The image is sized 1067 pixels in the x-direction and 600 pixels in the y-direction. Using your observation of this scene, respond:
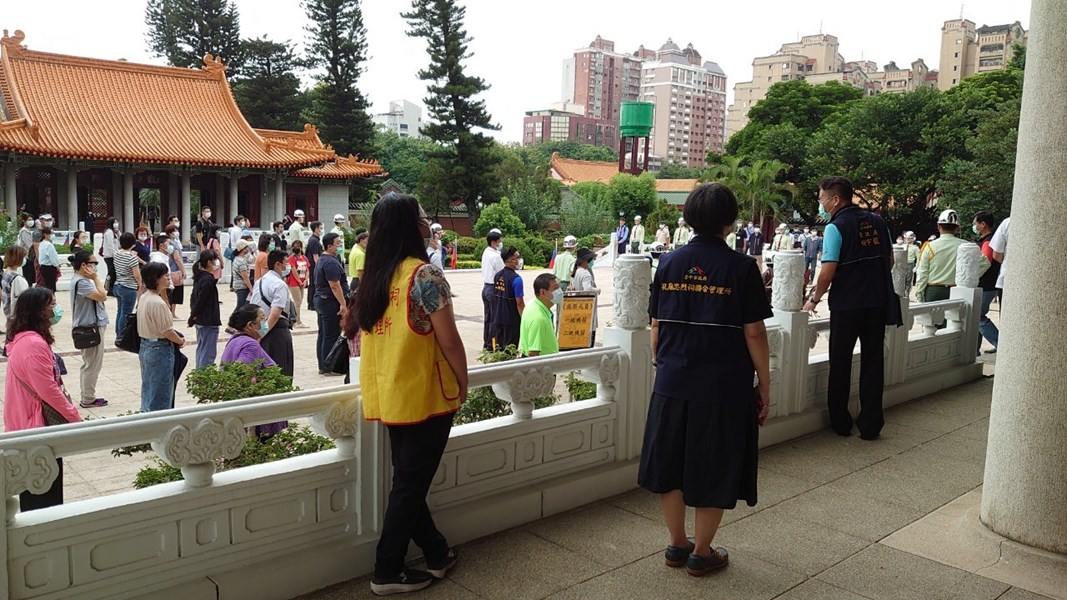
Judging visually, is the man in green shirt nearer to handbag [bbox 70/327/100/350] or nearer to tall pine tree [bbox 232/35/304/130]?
handbag [bbox 70/327/100/350]

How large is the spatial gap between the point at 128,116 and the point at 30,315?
2337 centimetres

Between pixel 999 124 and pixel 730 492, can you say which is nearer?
pixel 730 492

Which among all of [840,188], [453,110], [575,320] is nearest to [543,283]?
[575,320]

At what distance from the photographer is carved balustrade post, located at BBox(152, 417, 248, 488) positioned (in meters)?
2.86

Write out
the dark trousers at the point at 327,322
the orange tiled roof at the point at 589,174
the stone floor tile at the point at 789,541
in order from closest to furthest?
the stone floor tile at the point at 789,541 → the dark trousers at the point at 327,322 → the orange tiled roof at the point at 589,174

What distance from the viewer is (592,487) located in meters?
4.29

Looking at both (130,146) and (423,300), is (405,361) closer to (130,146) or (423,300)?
(423,300)

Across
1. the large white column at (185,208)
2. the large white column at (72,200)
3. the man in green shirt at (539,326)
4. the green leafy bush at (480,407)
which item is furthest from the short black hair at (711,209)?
the large white column at (185,208)

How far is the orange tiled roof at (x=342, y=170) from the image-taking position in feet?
91.1

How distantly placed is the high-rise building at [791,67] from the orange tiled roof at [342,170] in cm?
7513

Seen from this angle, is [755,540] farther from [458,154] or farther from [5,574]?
[458,154]

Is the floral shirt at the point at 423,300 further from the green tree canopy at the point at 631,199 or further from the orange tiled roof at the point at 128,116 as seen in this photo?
the green tree canopy at the point at 631,199

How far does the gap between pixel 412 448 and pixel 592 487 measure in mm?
1480

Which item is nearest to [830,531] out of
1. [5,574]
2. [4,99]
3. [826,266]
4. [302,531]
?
[826,266]
